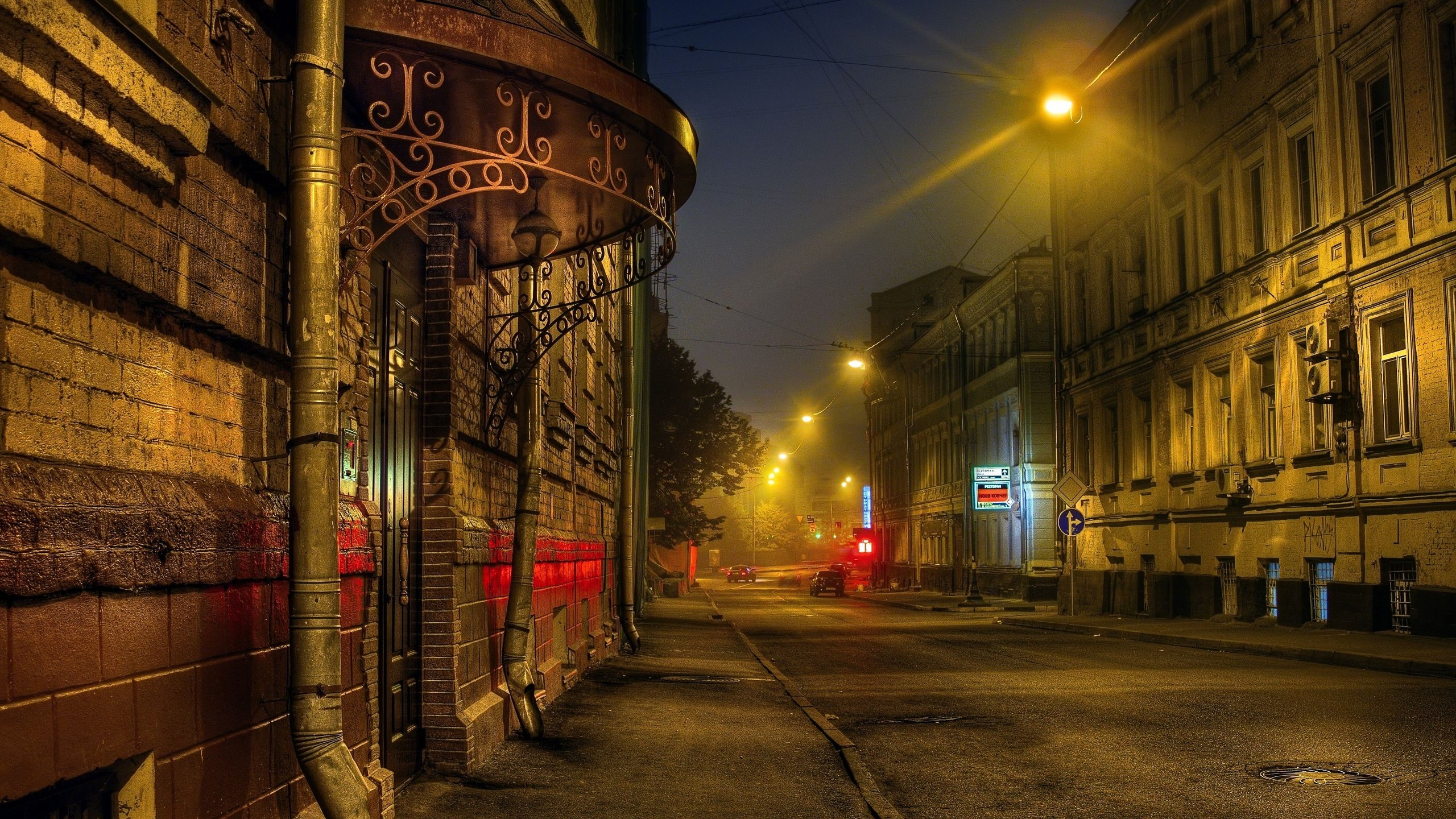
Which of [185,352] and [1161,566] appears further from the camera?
[1161,566]

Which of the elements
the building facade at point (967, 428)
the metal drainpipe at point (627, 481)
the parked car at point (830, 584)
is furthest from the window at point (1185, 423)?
the parked car at point (830, 584)

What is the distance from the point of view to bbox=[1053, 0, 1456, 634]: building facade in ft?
65.2

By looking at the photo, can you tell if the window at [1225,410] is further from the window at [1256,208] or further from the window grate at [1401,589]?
the window grate at [1401,589]

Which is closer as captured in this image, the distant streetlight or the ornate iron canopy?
the ornate iron canopy

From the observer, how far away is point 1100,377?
115 feet

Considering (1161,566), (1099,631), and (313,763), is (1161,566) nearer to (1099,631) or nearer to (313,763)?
(1099,631)

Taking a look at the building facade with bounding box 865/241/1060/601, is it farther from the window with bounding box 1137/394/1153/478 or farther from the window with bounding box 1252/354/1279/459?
the window with bounding box 1252/354/1279/459

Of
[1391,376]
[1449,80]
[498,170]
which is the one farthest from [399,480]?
[1391,376]

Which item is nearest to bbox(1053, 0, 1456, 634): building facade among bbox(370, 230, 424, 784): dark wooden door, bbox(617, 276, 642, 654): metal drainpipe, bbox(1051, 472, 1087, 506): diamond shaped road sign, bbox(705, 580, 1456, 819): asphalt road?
bbox(1051, 472, 1087, 506): diamond shaped road sign

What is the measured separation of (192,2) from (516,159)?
2.07 metres

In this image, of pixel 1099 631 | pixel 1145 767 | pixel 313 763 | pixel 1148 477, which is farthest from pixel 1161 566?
pixel 313 763

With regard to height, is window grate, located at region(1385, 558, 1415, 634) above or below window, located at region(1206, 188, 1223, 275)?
below

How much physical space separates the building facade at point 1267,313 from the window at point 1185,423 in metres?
0.07

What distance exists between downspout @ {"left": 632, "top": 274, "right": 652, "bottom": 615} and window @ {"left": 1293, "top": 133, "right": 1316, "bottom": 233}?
487 inches
